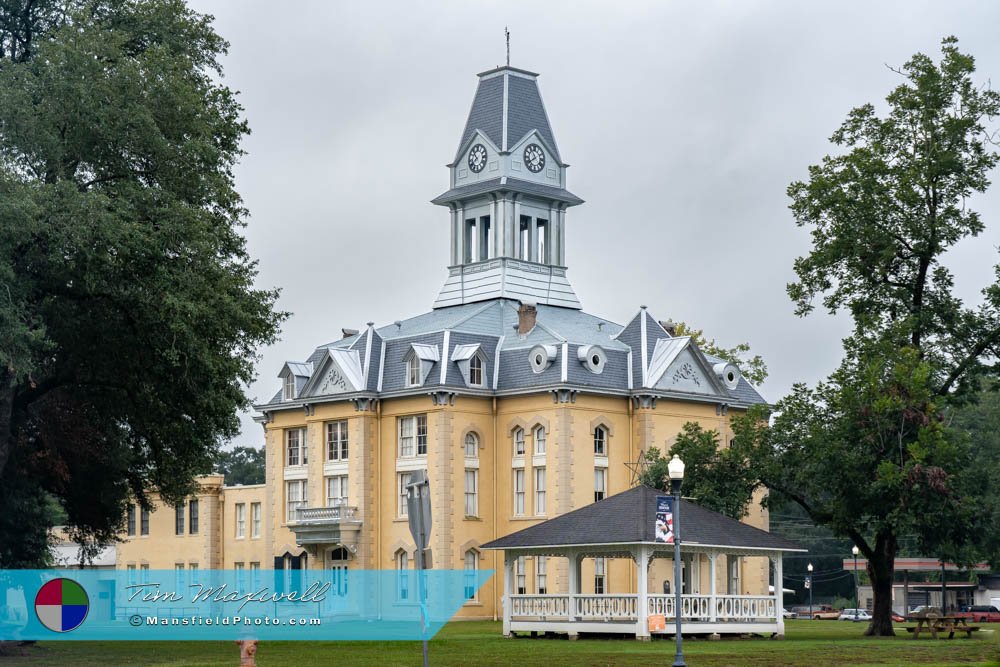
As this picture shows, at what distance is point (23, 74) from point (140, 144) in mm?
3110

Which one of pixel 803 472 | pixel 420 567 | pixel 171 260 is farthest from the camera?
pixel 803 472

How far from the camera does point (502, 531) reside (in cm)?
7556

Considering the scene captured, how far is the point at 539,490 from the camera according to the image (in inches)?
2936

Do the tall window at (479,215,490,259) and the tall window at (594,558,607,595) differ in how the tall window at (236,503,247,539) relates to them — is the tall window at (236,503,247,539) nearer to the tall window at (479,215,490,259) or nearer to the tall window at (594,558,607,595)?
the tall window at (479,215,490,259)

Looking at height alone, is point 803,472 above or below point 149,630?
above

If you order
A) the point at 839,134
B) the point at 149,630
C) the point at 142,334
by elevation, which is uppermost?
the point at 839,134

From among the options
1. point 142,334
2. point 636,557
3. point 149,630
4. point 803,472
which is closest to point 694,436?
point 803,472

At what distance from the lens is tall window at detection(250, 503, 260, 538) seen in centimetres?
8794

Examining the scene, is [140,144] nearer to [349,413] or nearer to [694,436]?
[694,436]

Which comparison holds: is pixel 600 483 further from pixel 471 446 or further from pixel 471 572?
pixel 471 572

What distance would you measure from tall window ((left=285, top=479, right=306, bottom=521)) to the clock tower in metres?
11.5

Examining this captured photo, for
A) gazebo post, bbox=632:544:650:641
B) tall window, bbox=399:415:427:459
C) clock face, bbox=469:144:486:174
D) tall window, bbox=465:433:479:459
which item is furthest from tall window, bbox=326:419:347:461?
gazebo post, bbox=632:544:650:641

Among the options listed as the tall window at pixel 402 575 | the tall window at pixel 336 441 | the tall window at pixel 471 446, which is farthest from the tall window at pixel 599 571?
the tall window at pixel 336 441

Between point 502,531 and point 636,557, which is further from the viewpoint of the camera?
point 502,531
